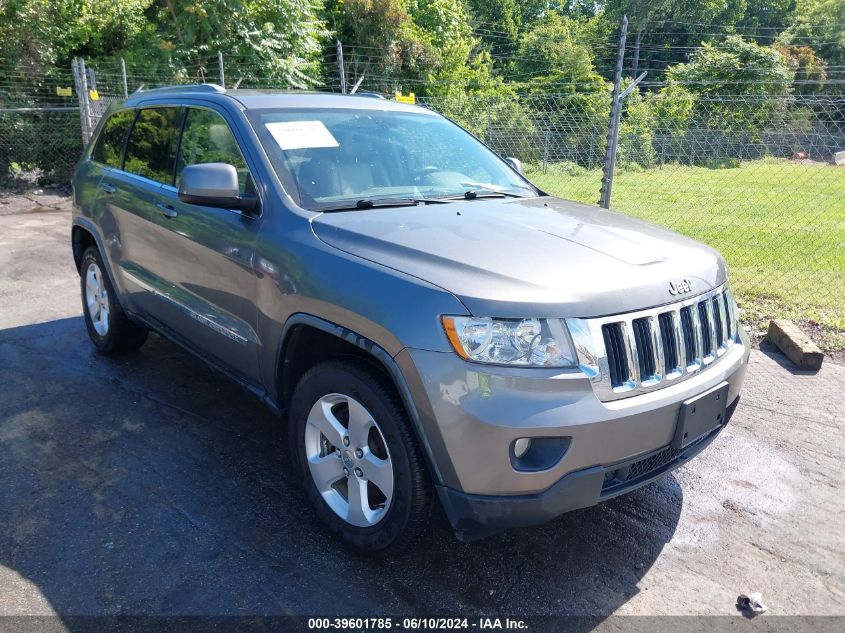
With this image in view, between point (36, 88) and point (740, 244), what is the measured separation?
13.5m

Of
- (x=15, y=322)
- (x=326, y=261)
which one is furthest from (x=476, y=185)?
(x=15, y=322)

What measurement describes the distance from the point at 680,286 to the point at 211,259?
7.35 ft

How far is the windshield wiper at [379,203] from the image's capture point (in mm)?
3211

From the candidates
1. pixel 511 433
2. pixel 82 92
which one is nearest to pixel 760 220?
pixel 511 433

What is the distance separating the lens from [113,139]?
4.88m

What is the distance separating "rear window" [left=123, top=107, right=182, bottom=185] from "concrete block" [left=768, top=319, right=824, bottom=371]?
452 centimetres

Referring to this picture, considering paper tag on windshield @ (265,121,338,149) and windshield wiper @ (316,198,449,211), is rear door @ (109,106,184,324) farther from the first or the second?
windshield wiper @ (316,198,449,211)

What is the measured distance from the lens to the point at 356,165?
3547 millimetres

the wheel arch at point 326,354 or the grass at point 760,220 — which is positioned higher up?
the wheel arch at point 326,354

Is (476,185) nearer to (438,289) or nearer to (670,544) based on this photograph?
(438,289)

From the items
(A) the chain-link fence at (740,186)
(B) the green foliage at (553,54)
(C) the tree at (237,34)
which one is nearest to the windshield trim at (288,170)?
(A) the chain-link fence at (740,186)

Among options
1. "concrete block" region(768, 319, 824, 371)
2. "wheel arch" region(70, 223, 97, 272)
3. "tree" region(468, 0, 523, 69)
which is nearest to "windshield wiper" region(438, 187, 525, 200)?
"concrete block" region(768, 319, 824, 371)

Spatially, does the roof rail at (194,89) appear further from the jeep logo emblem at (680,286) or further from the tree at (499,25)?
the tree at (499,25)

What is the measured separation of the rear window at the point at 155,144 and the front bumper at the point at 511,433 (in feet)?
7.96
